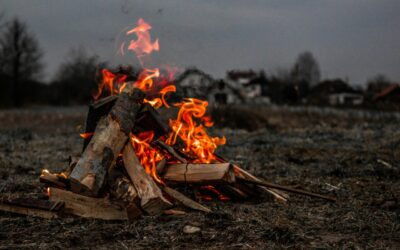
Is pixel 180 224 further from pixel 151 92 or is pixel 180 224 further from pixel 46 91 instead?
pixel 46 91

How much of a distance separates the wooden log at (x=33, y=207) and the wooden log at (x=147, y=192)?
79 cm

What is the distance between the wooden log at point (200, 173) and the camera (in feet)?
15.2

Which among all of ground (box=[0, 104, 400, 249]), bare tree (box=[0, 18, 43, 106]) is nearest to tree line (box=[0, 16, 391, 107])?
bare tree (box=[0, 18, 43, 106])

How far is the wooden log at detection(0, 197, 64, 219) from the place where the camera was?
4.36m

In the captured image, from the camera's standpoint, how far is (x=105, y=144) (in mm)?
4562

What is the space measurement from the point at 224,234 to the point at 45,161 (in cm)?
617

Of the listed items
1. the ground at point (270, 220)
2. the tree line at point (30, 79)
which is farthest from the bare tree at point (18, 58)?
the ground at point (270, 220)

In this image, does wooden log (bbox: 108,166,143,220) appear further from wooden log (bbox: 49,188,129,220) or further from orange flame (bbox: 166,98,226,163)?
orange flame (bbox: 166,98,226,163)

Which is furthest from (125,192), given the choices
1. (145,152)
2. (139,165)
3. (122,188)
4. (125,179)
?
(145,152)

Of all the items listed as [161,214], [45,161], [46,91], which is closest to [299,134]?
[45,161]

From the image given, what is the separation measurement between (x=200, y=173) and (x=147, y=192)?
72cm

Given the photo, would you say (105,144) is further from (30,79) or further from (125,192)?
(30,79)

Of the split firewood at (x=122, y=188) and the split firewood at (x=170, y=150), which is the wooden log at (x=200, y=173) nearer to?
the split firewood at (x=170, y=150)

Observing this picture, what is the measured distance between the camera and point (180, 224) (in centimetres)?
410
